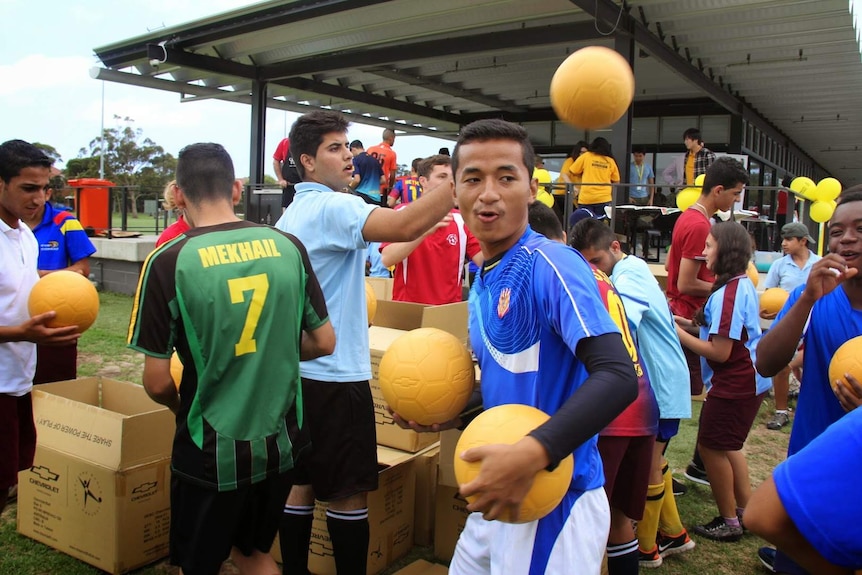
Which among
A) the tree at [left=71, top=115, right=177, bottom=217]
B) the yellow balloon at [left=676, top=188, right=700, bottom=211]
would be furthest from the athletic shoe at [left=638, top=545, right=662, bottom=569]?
the tree at [left=71, top=115, right=177, bottom=217]

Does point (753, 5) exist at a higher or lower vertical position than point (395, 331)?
higher

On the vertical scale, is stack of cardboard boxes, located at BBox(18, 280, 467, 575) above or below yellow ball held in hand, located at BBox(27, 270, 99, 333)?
below

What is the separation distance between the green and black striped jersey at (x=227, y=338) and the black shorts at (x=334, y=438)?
1.34ft

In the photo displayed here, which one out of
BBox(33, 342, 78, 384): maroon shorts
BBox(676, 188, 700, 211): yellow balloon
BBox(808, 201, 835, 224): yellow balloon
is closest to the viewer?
BBox(33, 342, 78, 384): maroon shorts

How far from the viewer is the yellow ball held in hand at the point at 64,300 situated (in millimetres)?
3164

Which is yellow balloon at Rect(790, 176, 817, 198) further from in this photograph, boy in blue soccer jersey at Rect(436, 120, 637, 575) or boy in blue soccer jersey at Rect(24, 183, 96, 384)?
boy in blue soccer jersey at Rect(436, 120, 637, 575)

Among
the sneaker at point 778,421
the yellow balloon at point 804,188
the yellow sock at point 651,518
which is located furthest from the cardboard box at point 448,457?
the yellow balloon at point 804,188

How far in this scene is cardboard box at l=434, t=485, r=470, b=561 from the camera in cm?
358

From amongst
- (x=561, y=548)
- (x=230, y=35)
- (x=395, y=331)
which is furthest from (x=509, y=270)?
(x=230, y=35)

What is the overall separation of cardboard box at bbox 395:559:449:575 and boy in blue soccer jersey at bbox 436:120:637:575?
159 centimetres

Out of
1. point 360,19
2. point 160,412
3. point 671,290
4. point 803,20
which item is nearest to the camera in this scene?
point 160,412

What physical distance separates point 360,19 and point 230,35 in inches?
101

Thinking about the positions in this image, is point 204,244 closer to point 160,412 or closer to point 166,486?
point 160,412

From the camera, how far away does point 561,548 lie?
1793 mm
